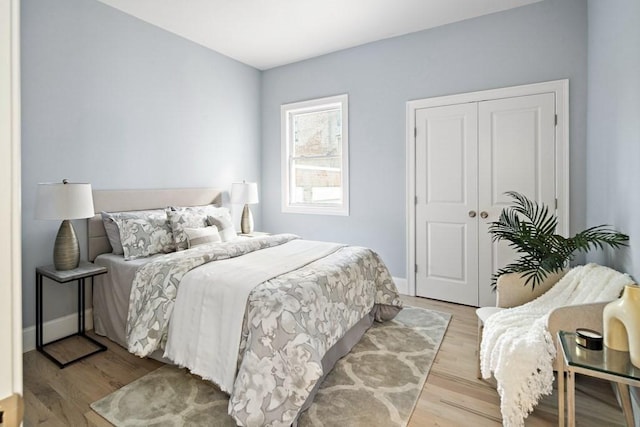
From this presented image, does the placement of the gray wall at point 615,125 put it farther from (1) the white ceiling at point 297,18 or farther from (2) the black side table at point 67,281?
(2) the black side table at point 67,281

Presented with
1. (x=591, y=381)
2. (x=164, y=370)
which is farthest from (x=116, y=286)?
(x=591, y=381)

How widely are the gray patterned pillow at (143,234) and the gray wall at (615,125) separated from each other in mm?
3105

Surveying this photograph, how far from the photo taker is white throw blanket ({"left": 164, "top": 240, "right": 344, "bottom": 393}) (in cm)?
187

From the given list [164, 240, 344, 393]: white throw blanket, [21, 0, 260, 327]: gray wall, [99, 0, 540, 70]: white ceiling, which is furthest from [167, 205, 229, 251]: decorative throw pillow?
[99, 0, 540, 70]: white ceiling

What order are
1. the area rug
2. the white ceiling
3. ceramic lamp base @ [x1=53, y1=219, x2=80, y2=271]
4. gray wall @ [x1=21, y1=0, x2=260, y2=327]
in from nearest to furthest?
the area rug → ceramic lamp base @ [x1=53, y1=219, x2=80, y2=271] → gray wall @ [x1=21, y1=0, x2=260, y2=327] → the white ceiling

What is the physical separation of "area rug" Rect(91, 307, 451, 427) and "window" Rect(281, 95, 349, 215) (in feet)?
6.76

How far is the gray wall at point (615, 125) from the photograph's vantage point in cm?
176

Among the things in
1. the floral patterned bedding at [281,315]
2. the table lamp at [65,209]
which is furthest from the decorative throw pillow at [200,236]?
the table lamp at [65,209]

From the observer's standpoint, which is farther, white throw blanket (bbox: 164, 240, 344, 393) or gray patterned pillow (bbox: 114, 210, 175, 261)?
gray patterned pillow (bbox: 114, 210, 175, 261)

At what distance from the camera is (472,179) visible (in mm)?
3398

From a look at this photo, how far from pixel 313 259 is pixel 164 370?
3.98 feet

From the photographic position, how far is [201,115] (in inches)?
154

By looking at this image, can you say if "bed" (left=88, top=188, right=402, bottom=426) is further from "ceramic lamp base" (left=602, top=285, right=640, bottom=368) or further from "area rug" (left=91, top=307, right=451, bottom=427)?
"ceramic lamp base" (left=602, top=285, right=640, bottom=368)

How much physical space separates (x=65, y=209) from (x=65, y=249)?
1.15 ft
